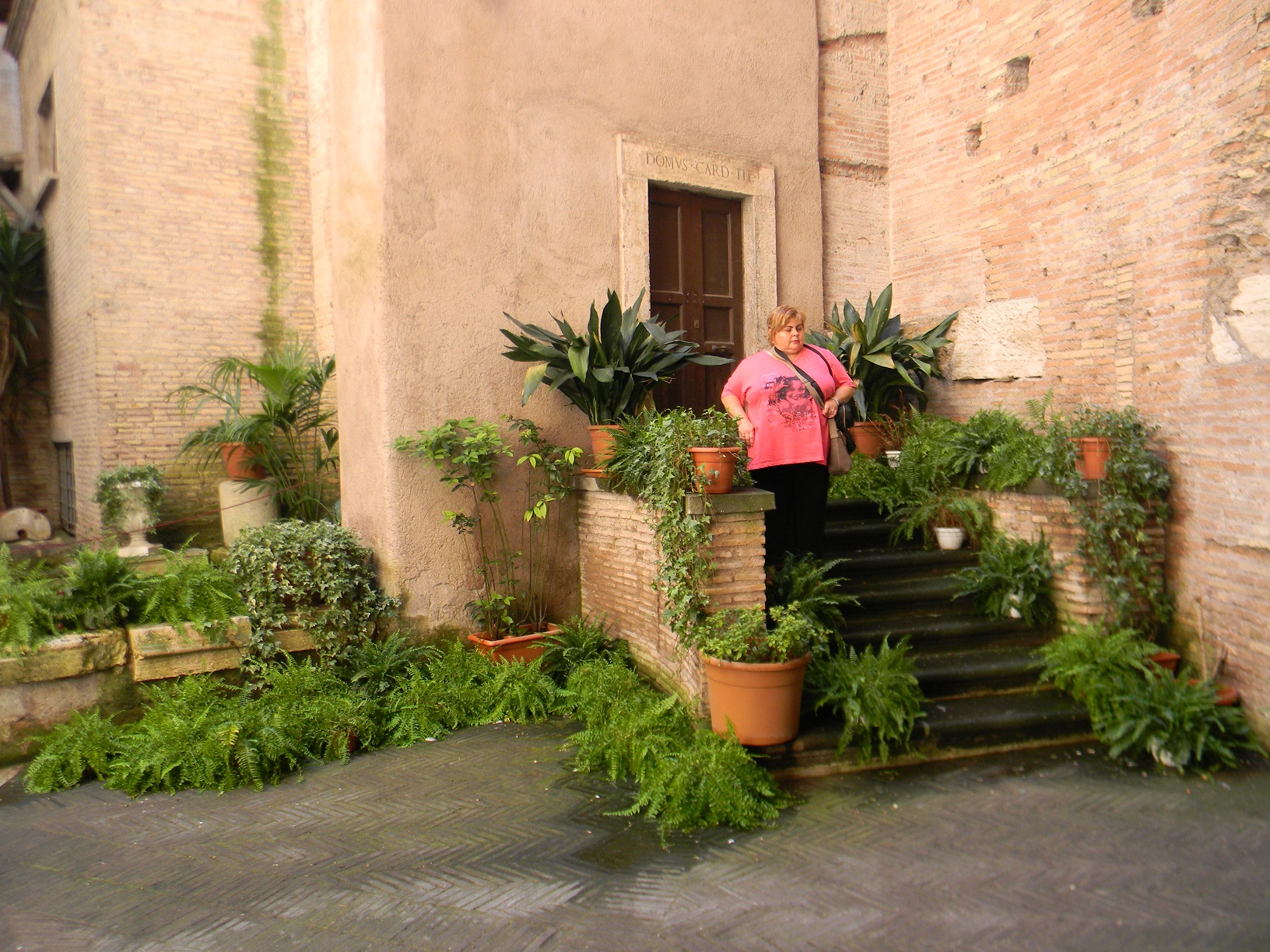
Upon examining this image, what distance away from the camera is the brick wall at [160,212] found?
28.0 ft

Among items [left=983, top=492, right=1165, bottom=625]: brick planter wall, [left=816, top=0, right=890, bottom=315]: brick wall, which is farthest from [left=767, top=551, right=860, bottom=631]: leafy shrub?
[left=816, top=0, right=890, bottom=315]: brick wall

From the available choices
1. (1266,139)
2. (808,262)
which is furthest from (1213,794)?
(808,262)

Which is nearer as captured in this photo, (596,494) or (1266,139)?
(1266,139)

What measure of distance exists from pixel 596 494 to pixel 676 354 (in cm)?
107

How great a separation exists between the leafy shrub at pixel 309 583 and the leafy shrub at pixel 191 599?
0.10 metres

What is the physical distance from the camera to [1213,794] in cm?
398

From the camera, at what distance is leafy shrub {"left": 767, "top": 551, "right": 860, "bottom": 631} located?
4.90 meters

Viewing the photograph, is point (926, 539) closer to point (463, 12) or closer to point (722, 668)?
point (722, 668)

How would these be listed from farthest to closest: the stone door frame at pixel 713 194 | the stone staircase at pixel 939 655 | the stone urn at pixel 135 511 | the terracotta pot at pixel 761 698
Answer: the stone urn at pixel 135 511
the stone door frame at pixel 713 194
the stone staircase at pixel 939 655
the terracotta pot at pixel 761 698

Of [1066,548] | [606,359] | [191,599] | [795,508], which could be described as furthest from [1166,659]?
[191,599]

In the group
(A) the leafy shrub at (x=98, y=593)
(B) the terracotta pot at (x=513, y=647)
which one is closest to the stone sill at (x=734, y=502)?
(B) the terracotta pot at (x=513, y=647)

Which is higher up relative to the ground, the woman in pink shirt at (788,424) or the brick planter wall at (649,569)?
the woman in pink shirt at (788,424)

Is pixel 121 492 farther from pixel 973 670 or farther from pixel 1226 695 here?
pixel 1226 695

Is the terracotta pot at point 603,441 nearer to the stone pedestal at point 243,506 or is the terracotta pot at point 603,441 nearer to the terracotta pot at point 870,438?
the terracotta pot at point 870,438
